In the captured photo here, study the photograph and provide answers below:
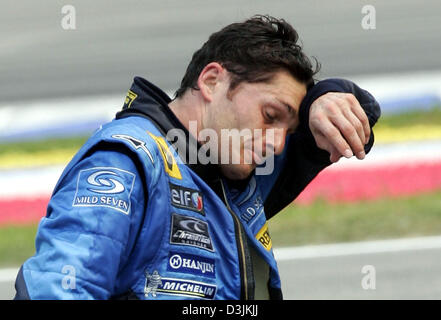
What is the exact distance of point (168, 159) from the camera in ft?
6.35

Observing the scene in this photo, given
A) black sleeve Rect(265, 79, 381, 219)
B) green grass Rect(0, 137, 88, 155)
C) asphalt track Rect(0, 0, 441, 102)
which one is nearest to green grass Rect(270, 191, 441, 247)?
green grass Rect(0, 137, 88, 155)

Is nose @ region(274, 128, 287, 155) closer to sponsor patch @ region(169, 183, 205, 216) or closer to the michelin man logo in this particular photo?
sponsor patch @ region(169, 183, 205, 216)

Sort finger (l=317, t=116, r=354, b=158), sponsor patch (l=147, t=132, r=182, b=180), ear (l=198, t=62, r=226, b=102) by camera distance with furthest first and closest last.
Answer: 1. ear (l=198, t=62, r=226, b=102)
2. finger (l=317, t=116, r=354, b=158)
3. sponsor patch (l=147, t=132, r=182, b=180)

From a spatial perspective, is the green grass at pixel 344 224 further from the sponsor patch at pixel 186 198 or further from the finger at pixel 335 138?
the sponsor patch at pixel 186 198

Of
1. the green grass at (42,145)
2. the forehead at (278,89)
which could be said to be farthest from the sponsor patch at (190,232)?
the green grass at (42,145)

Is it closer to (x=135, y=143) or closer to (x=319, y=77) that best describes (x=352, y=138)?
(x=135, y=143)

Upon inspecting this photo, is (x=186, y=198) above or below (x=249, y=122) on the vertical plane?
below

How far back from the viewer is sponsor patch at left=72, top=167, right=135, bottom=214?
174cm

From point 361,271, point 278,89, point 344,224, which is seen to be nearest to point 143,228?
point 278,89

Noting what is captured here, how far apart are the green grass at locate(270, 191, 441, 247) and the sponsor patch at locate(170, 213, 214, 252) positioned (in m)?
3.90

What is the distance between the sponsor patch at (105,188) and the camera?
174cm

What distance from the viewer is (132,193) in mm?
1787

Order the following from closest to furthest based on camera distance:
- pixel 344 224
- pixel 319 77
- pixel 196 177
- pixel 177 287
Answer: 1. pixel 177 287
2. pixel 196 177
3. pixel 344 224
4. pixel 319 77

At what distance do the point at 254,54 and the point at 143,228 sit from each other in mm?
632
